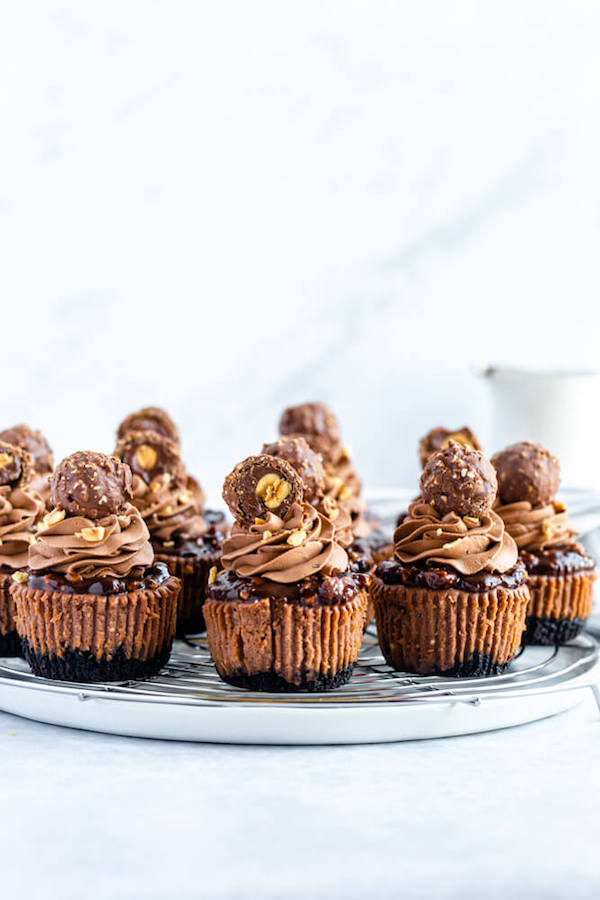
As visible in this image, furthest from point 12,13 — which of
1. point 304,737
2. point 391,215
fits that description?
point 304,737

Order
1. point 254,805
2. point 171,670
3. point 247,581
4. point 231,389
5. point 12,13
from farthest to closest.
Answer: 1. point 231,389
2. point 12,13
3. point 171,670
4. point 247,581
5. point 254,805

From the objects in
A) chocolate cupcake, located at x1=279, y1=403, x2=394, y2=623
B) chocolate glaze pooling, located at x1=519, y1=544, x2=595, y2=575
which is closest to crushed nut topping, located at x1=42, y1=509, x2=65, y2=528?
chocolate cupcake, located at x1=279, y1=403, x2=394, y2=623

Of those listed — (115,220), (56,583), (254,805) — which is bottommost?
(254,805)

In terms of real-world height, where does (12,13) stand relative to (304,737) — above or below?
above

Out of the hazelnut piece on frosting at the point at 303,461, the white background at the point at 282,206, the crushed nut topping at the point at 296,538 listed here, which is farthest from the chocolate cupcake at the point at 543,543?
the white background at the point at 282,206

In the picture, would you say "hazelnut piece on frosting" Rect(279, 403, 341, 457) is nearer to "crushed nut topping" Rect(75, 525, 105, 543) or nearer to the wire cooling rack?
the wire cooling rack

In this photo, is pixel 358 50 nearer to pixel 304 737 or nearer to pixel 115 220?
pixel 115 220

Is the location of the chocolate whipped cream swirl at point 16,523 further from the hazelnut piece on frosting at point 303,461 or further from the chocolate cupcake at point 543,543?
the chocolate cupcake at point 543,543
